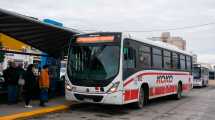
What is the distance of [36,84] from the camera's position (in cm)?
1569

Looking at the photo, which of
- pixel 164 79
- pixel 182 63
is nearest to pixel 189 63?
pixel 182 63

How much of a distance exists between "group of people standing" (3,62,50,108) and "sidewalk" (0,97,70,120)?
15.4 inches

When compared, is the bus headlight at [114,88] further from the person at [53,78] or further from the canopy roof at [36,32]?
the person at [53,78]

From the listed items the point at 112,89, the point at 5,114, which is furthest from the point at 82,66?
the point at 5,114

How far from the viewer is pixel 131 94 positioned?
50.2 ft

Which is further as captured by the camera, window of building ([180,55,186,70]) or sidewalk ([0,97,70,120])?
window of building ([180,55,186,70])

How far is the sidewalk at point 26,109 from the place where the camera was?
41.0 ft

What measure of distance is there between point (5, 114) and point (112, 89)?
12.4 ft

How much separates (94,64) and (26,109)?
285cm

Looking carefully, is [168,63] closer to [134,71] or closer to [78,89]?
[134,71]

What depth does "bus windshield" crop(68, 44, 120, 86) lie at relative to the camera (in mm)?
14617

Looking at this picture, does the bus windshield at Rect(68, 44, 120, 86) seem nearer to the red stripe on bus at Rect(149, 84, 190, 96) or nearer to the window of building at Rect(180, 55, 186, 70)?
the red stripe on bus at Rect(149, 84, 190, 96)

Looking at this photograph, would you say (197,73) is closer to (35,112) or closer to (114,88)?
(114,88)

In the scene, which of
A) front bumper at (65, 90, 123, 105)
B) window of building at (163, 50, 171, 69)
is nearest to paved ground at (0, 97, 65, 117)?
front bumper at (65, 90, 123, 105)
